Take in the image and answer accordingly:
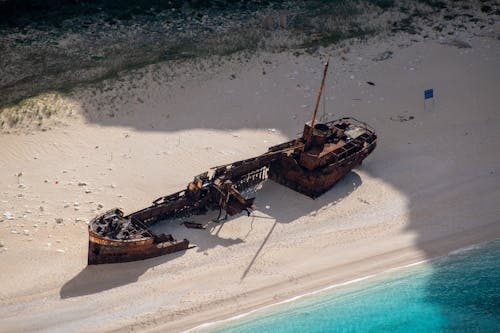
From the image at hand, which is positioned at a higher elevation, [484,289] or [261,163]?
[261,163]

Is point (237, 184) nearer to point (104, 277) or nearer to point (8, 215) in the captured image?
point (104, 277)

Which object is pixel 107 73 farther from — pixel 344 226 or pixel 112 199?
pixel 344 226

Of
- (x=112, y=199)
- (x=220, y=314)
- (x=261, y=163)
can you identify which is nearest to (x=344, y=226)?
(x=261, y=163)

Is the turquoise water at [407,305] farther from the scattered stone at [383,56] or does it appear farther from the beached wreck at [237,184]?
the scattered stone at [383,56]

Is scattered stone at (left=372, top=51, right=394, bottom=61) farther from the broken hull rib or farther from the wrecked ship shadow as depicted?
the wrecked ship shadow

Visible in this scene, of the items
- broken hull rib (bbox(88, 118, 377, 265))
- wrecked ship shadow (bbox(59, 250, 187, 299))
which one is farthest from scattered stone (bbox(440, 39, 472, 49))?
wrecked ship shadow (bbox(59, 250, 187, 299))
